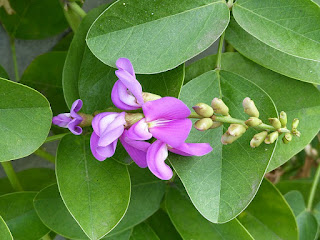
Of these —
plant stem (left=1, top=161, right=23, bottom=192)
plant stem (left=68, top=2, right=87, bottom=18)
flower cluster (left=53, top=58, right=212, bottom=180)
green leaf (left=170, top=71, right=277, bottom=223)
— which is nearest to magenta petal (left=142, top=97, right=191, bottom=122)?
flower cluster (left=53, top=58, right=212, bottom=180)

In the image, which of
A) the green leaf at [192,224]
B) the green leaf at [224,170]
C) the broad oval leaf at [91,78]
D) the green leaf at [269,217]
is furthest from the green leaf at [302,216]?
the broad oval leaf at [91,78]

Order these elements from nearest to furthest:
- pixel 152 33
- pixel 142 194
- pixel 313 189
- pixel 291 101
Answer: pixel 152 33, pixel 291 101, pixel 142 194, pixel 313 189

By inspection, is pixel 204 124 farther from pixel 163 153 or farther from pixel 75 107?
pixel 75 107

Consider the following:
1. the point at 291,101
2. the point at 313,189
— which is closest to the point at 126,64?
the point at 291,101

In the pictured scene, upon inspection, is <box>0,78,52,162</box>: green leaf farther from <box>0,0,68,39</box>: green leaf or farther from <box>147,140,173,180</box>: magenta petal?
<box>0,0,68,39</box>: green leaf

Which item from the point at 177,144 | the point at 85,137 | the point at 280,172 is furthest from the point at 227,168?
the point at 280,172

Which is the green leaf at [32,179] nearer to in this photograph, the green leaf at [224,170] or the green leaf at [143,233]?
the green leaf at [143,233]
